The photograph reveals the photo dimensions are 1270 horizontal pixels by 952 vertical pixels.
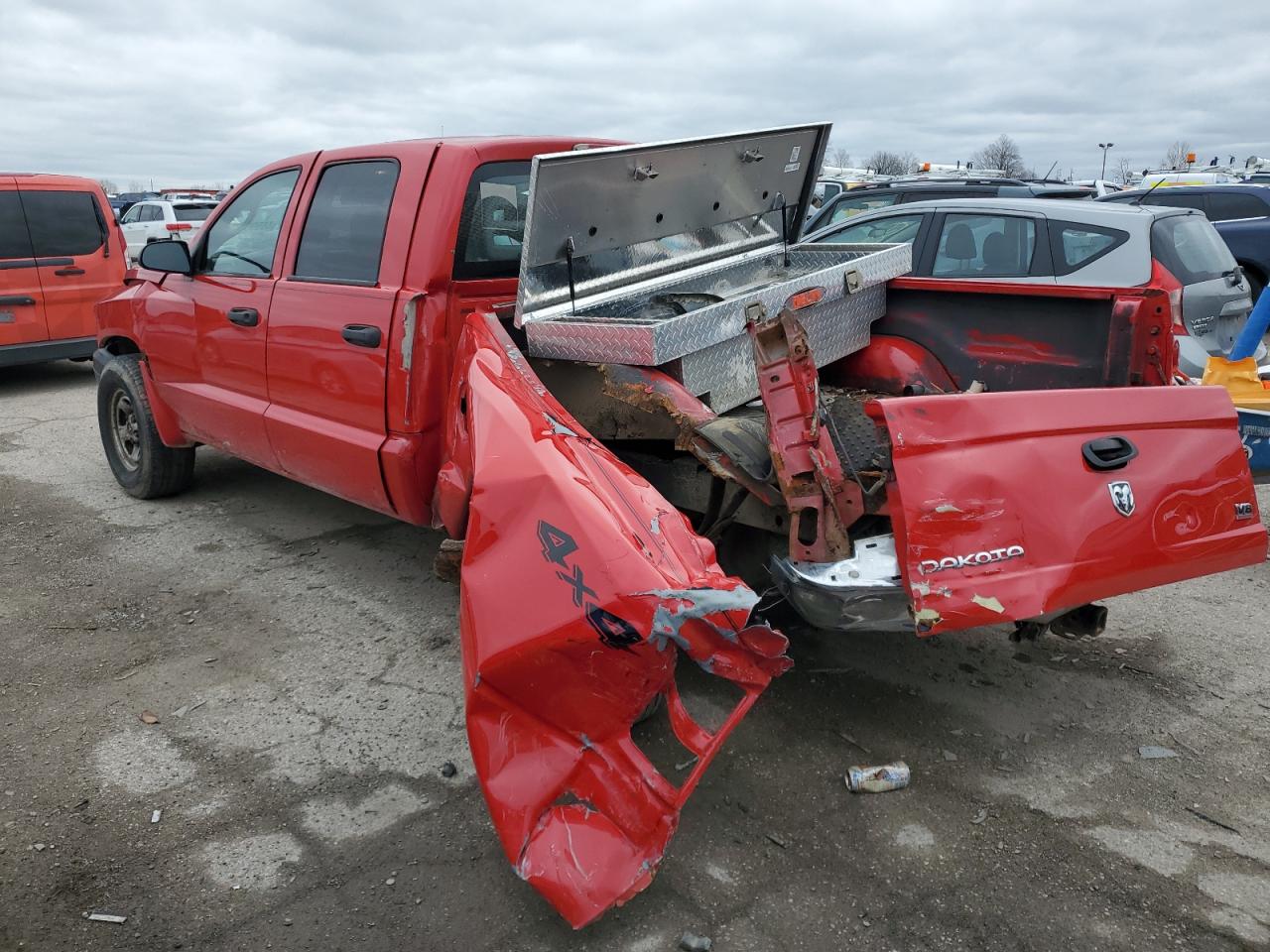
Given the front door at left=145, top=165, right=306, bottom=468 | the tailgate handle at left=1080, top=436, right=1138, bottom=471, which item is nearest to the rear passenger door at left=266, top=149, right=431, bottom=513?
the front door at left=145, top=165, right=306, bottom=468

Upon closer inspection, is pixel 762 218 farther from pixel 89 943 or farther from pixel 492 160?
pixel 89 943

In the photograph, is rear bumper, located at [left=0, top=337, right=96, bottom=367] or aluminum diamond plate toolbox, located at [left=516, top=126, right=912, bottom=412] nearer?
aluminum diamond plate toolbox, located at [left=516, top=126, right=912, bottom=412]

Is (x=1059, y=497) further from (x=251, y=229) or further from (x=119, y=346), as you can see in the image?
(x=119, y=346)

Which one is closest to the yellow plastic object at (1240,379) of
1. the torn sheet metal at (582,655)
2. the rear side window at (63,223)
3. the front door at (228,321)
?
the torn sheet metal at (582,655)

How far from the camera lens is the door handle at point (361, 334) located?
3756mm

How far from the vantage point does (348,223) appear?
4.05 metres

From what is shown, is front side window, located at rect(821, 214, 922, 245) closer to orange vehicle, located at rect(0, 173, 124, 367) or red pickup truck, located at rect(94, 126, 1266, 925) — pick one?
red pickup truck, located at rect(94, 126, 1266, 925)

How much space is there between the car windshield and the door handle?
1680 centimetres

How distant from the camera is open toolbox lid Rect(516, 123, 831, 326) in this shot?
11.4 feet

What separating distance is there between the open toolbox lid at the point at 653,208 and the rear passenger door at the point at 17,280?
24.3 ft

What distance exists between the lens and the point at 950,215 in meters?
6.88

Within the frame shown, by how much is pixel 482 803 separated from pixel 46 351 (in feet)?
27.3

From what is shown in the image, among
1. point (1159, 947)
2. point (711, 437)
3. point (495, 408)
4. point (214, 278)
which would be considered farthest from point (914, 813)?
point (214, 278)

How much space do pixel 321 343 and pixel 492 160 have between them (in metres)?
1.07
